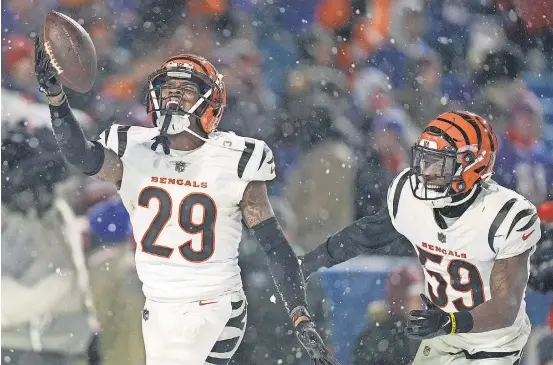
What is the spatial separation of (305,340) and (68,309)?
3.68ft

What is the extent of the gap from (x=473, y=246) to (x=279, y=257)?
60cm

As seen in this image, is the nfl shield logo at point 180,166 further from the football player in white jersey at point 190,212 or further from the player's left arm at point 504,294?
the player's left arm at point 504,294

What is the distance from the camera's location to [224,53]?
3176 millimetres

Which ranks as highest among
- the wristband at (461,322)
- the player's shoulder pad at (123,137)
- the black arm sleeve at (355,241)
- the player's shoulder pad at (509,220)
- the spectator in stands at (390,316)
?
the player's shoulder pad at (123,137)

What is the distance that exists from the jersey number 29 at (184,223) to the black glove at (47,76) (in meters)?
0.43

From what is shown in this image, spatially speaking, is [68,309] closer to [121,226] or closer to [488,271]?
[121,226]

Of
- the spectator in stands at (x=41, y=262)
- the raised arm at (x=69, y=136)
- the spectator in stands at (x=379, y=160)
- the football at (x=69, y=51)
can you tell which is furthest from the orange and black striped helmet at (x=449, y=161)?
the spectator in stands at (x=41, y=262)

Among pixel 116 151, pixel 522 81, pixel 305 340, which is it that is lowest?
pixel 305 340

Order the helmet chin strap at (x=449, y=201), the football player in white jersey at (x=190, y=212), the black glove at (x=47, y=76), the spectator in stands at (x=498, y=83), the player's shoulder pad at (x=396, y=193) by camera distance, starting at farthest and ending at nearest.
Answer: the spectator in stands at (x=498, y=83), the player's shoulder pad at (x=396, y=193), the helmet chin strap at (x=449, y=201), the football player in white jersey at (x=190, y=212), the black glove at (x=47, y=76)

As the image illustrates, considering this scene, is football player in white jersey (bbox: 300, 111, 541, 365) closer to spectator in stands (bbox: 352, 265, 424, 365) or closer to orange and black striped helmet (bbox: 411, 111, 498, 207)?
orange and black striped helmet (bbox: 411, 111, 498, 207)

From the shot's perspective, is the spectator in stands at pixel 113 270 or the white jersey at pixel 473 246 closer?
the white jersey at pixel 473 246

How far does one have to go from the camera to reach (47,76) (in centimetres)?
229

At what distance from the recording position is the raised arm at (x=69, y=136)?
2.31 m

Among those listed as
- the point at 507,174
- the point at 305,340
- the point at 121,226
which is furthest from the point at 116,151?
the point at 507,174
